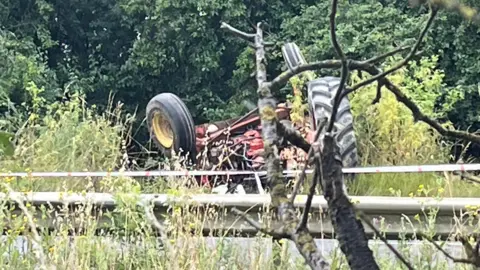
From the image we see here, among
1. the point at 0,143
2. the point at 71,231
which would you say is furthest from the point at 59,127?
the point at 71,231

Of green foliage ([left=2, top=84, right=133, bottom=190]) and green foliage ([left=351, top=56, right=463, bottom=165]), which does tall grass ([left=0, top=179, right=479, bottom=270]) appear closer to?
green foliage ([left=2, top=84, right=133, bottom=190])

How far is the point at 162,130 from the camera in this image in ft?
23.0

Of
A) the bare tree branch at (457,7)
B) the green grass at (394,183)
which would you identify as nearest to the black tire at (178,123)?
the green grass at (394,183)

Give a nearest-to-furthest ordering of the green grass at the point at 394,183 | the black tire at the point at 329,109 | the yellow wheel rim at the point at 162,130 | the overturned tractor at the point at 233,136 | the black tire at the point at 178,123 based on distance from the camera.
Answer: the green grass at the point at 394,183
the black tire at the point at 329,109
the overturned tractor at the point at 233,136
the black tire at the point at 178,123
the yellow wheel rim at the point at 162,130

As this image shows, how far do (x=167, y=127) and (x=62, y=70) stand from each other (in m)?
8.45

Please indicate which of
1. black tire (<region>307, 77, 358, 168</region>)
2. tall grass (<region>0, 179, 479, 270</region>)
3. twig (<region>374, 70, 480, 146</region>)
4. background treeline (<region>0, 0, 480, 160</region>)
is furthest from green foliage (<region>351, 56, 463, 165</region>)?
background treeline (<region>0, 0, 480, 160</region>)

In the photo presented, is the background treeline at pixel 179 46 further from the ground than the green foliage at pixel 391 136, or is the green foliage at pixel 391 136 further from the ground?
the background treeline at pixel 179 46

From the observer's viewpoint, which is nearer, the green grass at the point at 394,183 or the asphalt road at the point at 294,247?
the asphalt road at the point at 294,247

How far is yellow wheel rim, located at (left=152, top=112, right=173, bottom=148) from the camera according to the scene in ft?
22.5

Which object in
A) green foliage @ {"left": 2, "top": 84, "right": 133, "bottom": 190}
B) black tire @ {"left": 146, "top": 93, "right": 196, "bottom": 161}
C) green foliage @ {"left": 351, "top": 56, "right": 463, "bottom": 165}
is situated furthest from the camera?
black tire @ {"left": 146, "top": 93, "right": 196, "bottom": 161}

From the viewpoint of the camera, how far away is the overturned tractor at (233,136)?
520 centimetres

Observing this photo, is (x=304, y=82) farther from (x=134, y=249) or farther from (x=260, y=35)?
(x=260, y=35)

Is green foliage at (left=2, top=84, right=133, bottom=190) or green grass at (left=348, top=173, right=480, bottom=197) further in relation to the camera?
green foliage at (left=2, top=84, right=133, bottom=190)

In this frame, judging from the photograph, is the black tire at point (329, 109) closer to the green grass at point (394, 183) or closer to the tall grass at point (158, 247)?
the green grass at point (394, 183)
